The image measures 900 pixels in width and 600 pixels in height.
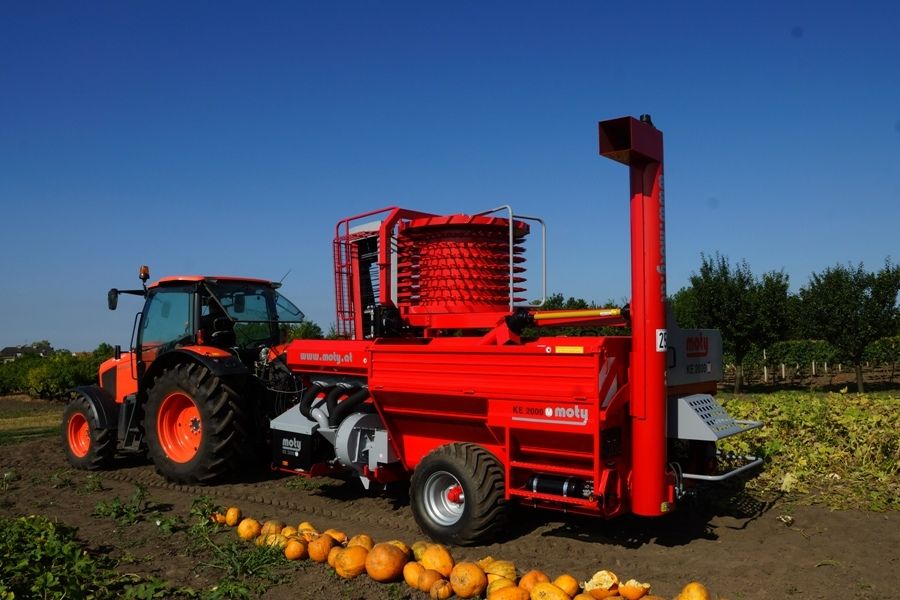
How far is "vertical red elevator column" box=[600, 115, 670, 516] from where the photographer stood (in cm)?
505

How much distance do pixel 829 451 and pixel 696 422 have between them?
3276 millimetres

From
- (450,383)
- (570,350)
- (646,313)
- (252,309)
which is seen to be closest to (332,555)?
(450,383)

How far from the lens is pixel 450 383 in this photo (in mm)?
5672

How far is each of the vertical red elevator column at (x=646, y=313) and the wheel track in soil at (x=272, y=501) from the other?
2.01m

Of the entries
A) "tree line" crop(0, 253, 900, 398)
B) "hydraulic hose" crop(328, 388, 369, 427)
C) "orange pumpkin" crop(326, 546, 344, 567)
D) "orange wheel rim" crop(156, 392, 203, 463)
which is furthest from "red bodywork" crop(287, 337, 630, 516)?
"tree line" crop(0, 253, 900, 398)

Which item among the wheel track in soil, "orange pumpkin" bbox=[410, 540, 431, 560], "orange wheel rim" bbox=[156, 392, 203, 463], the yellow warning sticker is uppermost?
the yellow warning sticker

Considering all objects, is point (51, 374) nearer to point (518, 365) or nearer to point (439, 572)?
point (518, 365)

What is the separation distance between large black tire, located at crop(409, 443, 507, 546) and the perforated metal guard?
1.37 metres

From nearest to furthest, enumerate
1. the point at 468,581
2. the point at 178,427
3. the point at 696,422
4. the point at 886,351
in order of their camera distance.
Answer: the point at 468,581 < the point at 696,422 < the point at 178,427 < the point at 886,351

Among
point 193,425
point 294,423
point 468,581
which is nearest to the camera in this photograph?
point 468,581

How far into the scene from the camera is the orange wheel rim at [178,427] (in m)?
8.19

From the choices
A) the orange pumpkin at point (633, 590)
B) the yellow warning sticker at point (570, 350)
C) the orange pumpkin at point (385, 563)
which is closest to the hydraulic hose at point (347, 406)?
the orange pumpkin at point (385, 563)

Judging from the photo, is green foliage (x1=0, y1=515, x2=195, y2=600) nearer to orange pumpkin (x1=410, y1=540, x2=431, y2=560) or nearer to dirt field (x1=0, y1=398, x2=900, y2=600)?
dirt field (x1=0, y1=398, x2=900, y2=600)

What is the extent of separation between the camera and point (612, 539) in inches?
217
